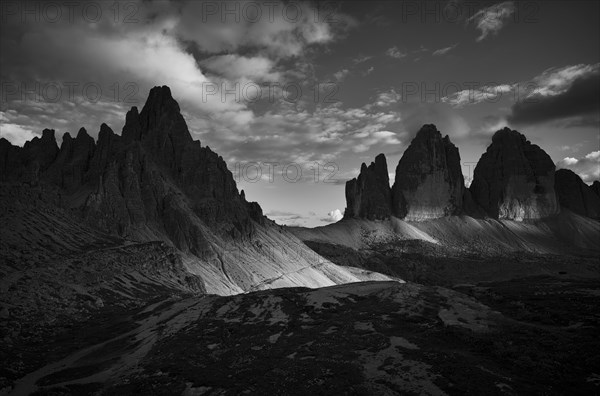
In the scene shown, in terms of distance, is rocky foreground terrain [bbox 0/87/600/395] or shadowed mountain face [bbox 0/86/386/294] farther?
shadowed mountain face [bbox 0/86/386/294]

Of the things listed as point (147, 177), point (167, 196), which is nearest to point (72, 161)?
point (147, 177)

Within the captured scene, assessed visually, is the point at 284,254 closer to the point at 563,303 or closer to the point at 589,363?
the point at 563,303

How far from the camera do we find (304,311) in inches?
2159

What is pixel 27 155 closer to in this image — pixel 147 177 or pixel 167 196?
pixel 147 177

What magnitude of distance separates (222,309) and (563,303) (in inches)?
1904

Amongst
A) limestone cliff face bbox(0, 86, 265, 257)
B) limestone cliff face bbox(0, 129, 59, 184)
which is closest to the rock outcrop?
limestone cliff face bbox(0, 86, 265, 257)

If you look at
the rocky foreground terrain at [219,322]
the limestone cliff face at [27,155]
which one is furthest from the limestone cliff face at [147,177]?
the rocky foreground terrain at [219,322]

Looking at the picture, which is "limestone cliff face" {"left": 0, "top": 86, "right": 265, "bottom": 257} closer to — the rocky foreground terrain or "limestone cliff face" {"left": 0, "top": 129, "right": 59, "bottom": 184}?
"limestone cliff face" {"left": 0, "top": 129, "right": 59, "bottom": 184}

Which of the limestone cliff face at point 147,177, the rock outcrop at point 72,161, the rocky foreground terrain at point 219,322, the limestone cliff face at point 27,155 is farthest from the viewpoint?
the limestone cliff face at point 27,155

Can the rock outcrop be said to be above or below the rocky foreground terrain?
above

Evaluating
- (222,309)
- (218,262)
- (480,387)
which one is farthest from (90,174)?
(480,387)

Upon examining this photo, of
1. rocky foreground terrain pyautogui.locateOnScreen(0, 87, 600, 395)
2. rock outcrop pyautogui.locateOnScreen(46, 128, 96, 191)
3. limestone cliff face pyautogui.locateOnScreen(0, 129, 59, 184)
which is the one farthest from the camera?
limestone cliff face pyautogui.locateOnScreen(0, 129, 59, 184)

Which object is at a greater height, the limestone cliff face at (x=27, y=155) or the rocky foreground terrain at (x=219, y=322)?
the limestone cliff face at (x=27, y=155)

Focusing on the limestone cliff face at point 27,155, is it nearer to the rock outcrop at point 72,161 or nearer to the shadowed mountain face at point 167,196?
the shadowed mountain face at point 167,196
